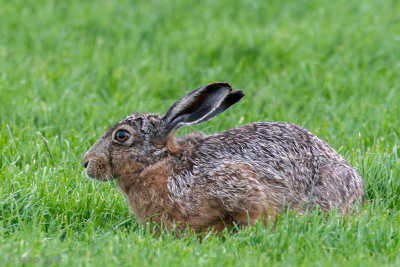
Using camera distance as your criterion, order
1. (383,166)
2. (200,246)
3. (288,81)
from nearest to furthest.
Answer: (200,246)
(383,166)
(288,81)

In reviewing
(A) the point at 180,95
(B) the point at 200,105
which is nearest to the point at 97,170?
(B) the point at 200,105

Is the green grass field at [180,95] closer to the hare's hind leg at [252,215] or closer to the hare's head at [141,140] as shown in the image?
the hare's hind leg at [252,215]

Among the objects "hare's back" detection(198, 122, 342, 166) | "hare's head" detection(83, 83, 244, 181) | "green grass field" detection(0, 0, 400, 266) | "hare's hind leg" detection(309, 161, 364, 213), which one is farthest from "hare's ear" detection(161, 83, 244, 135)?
"hare's hind leg" detection(309, 161, 364, 213)

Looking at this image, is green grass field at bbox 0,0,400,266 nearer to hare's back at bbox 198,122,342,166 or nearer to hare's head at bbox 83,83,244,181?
hare's head at bbox 83,83,244,181

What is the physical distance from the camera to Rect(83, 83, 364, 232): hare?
5.73 meters

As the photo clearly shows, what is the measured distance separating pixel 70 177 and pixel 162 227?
3.79ft

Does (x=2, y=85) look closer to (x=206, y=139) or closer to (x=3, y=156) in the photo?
(x=3, y=156)

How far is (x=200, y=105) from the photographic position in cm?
611

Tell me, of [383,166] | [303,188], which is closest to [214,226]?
[303,188]

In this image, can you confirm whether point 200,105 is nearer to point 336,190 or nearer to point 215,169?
point 215,169

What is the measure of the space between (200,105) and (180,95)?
3281 millimetres

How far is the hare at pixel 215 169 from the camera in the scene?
18.8 ft

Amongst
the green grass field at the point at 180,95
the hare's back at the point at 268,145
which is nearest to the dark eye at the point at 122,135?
the green grass field at the point at 180,95

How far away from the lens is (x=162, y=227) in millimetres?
5746
